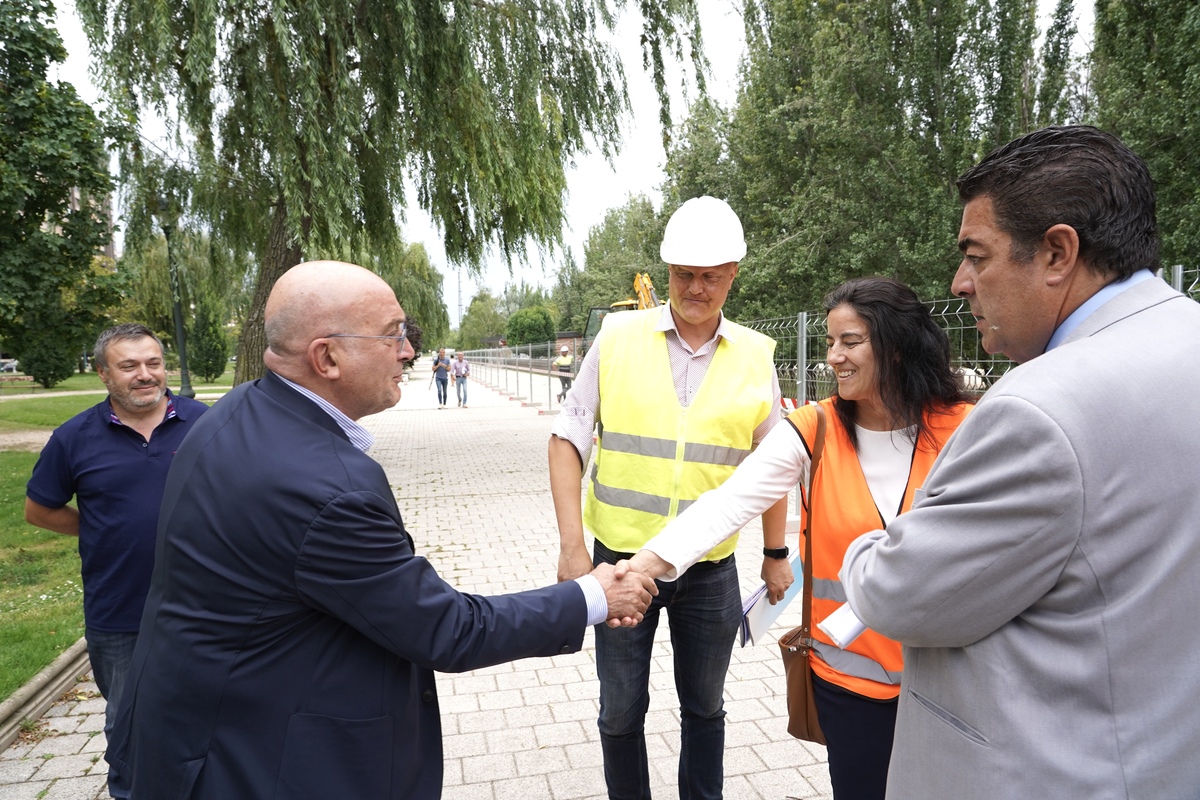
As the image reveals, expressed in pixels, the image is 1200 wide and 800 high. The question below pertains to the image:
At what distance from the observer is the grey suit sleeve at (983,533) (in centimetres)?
102

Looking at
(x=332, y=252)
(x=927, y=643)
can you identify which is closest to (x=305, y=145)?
(x=332, y=252)

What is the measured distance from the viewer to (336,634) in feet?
5.28

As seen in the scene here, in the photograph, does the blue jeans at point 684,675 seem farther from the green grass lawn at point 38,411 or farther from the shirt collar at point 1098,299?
the green grass lawn at point 38,411

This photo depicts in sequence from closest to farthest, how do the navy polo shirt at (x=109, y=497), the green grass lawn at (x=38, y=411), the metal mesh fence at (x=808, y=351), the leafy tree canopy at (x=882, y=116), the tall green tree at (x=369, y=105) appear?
the navy polo shirt at (x=109, y=497), the metal mesh fence at (x=808, y=351), the tall green tree at (x=369, y=105), the green grass lawn at (x=38, y=411), the leafy tree canopy at (x=882, y=116)

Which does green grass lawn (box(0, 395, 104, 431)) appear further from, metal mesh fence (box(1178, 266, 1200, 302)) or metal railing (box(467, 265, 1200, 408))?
metal mesh fence (box(1178, 266, 1200, 302))

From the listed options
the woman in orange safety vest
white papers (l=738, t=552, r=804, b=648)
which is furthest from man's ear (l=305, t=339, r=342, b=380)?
white papers (l=738, t=552, r=804, b=648)

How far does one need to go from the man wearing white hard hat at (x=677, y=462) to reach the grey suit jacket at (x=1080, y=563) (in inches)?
55.5

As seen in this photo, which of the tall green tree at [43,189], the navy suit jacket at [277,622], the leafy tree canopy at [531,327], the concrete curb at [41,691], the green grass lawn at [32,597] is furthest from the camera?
the leafy tree canopy at [531,327]

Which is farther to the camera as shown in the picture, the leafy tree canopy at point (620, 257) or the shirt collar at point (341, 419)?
the leafy tree canopy at point (620, 257)

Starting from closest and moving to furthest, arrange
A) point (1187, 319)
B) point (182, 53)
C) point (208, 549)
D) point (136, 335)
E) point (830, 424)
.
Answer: point (1187, 319)
point (208, 549)
point (830, 424)
point (136, 335)
point (182, 53)

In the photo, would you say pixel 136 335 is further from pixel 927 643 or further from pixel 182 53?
pixel 182 53

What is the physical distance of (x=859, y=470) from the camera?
79.9 inches

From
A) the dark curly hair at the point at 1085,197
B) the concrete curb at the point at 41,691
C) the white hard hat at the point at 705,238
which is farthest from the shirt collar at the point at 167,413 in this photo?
the dark curly hair at the point at 1085,197

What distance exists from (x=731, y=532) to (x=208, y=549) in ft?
4.60
